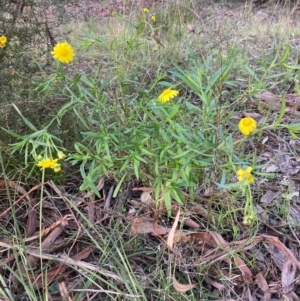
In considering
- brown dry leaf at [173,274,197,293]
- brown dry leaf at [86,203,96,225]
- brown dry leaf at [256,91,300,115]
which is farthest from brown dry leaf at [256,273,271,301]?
brown dry leaf at [256,91,300,115]

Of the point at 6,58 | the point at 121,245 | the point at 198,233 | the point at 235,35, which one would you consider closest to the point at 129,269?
the point at 121,245

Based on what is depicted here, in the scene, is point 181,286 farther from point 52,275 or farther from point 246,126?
point 246,126

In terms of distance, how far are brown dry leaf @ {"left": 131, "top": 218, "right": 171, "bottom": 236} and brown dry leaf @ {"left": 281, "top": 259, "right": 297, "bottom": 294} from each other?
414 millimetres

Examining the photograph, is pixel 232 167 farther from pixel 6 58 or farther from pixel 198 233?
pixel 6 58

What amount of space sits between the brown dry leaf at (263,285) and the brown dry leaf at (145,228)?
341 mm

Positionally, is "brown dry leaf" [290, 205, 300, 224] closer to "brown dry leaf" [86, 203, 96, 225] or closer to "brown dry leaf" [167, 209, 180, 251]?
"brown dry leaf" [167, 209, 180, 251]

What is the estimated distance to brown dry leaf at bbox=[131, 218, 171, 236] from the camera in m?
1.60

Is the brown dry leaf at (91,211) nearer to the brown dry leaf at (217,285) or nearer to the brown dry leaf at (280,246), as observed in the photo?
the brown dry leaf at (217,285)

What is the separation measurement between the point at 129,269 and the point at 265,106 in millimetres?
1173

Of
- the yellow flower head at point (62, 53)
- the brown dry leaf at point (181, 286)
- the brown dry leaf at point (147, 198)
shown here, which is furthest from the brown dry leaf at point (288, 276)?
the yellow flower head at point (62, 53)

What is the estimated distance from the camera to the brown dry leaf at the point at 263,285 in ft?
4.85

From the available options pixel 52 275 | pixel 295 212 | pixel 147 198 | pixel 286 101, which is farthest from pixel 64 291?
pixel 286 101

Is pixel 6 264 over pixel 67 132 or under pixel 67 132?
under

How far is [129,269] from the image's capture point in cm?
150
